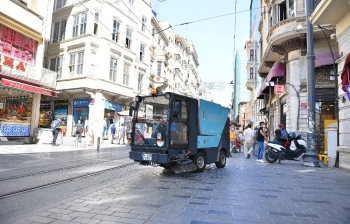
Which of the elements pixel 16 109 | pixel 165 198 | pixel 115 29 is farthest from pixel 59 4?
pixel 165 198

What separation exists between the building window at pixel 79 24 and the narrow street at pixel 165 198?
65.1 feet

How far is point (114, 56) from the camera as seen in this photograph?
2586 centimetres

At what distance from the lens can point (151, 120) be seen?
7977mm

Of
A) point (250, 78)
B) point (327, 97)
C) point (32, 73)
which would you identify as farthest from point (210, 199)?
point (250, 78)

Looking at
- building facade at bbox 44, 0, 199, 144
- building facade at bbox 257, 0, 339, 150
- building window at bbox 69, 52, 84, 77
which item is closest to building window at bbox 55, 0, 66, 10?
building facade at bbox 44, 0, 199, 144

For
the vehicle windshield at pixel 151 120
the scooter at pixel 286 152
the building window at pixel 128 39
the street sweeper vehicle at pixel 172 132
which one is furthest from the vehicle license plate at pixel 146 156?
the building window at pixel 128 39

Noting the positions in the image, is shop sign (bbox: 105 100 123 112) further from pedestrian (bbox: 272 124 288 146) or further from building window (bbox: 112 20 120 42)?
pedestrian (bbox: 272 124 288 146)

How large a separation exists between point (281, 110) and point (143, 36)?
1905 centimetres

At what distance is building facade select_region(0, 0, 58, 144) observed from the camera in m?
15.4

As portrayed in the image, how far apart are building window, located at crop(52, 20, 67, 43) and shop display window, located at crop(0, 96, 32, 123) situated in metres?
11.0

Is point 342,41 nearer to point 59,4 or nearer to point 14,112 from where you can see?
point 14,112

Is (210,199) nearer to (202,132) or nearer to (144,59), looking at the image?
(202,132)

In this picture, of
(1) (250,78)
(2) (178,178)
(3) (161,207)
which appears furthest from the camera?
(1) (250,78)

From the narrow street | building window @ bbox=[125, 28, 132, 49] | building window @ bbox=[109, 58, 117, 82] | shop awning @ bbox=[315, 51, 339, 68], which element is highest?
building window @ bbox=[125, 28, 132, 49]
